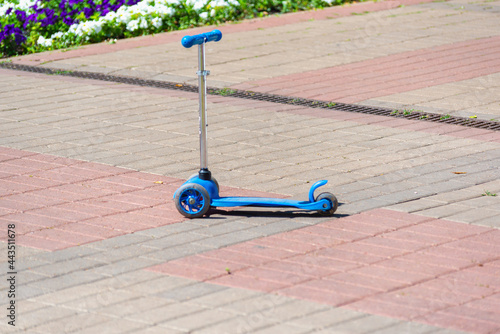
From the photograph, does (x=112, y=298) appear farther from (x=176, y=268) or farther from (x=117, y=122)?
(x=117, y=122)

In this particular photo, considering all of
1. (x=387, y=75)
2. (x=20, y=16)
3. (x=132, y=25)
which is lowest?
(x=387, y=75)

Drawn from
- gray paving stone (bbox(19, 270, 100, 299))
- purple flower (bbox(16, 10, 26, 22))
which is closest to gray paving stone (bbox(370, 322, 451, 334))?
gray paving stone (bbox(19, 270, 100, 299))

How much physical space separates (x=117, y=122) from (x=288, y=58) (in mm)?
3287

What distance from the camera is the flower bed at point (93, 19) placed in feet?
38.3

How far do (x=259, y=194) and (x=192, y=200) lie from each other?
0.67 meters

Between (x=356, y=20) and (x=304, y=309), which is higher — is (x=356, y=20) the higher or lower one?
the higher one

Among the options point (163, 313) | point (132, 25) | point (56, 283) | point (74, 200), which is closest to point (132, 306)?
point (163, 313)

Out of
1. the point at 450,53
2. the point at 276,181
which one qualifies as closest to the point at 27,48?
the point at 450,53

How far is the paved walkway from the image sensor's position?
3.96m

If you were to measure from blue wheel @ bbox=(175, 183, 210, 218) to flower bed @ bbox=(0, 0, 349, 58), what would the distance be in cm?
698

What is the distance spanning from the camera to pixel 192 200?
5.16 m

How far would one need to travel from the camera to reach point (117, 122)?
769cm

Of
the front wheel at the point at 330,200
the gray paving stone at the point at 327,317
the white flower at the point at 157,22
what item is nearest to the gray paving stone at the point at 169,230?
the front wheel at the point at 330,200

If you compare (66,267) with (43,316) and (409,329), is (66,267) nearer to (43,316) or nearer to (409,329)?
(43,316)
